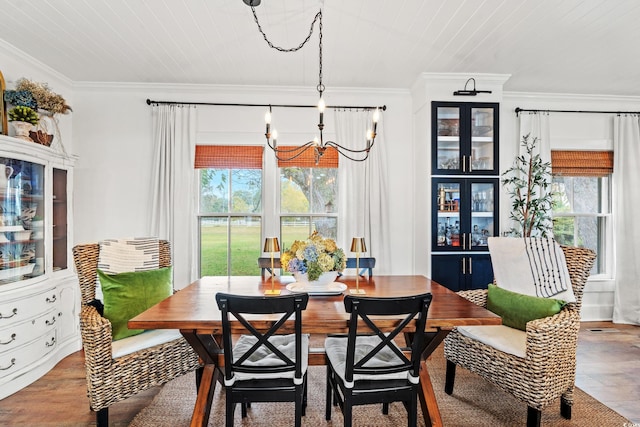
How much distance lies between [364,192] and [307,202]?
66 centimetres

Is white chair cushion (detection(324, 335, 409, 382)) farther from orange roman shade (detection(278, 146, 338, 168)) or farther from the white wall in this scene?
orange roman shade (detection(278, 146, 338, 168))

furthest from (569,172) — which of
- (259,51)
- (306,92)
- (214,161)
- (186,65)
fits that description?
(186,65)

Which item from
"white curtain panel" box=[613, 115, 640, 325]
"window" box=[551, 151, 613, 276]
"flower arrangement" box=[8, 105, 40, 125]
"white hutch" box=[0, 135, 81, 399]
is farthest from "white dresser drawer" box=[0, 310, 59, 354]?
"white curtain panel" box=[613, 115, 640, 325]

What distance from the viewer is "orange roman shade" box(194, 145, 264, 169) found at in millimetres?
3818

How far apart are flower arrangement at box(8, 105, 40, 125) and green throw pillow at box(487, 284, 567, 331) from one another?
3921 millimetres

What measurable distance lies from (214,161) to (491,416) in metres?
3.35

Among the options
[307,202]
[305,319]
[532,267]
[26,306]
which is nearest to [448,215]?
[532,267]

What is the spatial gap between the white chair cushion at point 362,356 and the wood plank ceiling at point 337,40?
218 cm

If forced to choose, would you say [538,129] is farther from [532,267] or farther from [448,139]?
[532,267]

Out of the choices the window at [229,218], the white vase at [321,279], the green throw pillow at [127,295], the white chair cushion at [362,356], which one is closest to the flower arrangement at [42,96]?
the window at [229,218]

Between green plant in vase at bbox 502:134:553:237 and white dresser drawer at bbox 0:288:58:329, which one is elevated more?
green plant in vase at bbox 502:134:553:237

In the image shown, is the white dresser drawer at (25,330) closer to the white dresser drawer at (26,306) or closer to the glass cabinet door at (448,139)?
the white dresser drawer at (26,306)

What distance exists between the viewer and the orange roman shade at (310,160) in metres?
3.82

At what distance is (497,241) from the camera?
263 centimetres
